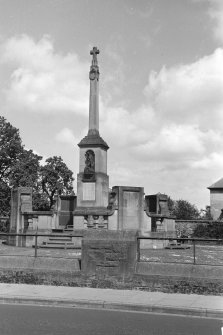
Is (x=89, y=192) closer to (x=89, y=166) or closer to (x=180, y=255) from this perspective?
(x=89, y=166)

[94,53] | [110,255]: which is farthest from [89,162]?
[110,255]

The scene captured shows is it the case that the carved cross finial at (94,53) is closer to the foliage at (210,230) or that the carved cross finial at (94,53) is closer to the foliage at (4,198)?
the foliage at (210,230)

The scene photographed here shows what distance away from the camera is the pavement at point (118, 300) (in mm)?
9305

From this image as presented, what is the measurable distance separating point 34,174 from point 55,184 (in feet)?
52.1

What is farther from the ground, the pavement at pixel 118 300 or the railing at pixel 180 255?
the railing at pixel 180 255

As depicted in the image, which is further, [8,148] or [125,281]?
[8,148]

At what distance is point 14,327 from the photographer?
25.3 feet

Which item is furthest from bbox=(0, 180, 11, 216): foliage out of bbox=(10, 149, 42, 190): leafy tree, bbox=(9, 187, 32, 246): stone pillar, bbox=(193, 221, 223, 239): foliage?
bbox=(9, 187, 32, 246): stone pillar

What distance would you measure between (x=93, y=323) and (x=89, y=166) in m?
18.5

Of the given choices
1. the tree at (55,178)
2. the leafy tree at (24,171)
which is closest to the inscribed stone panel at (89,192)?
the leafy tree at (24,171)

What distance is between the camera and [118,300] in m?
10.0

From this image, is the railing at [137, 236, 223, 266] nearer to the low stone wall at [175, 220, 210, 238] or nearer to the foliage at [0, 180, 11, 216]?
the low stone wall at [175, 220, 210, 238]

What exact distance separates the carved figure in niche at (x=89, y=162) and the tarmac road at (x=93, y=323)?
16.9m

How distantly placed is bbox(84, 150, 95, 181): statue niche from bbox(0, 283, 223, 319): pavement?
14.8 meters
